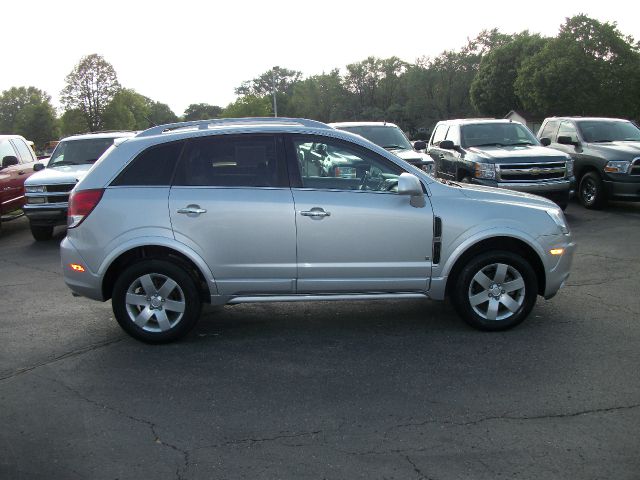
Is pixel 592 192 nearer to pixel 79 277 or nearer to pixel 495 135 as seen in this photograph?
pixel 495 135

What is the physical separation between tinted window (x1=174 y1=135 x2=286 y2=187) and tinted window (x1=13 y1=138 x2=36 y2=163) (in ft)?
32.9

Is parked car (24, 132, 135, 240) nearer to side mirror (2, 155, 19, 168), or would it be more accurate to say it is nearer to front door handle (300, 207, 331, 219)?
side mirror (2, 155, 19, 168)

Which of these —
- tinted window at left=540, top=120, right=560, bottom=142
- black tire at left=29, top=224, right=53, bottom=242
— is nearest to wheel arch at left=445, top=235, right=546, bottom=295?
black tire at left=29, top=224, right=53, bottom=242

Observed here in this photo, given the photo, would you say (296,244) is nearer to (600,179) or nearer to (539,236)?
(539,236)

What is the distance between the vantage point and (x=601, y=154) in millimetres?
12781

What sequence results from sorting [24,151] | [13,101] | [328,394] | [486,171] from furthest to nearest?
1. [13,101]
2. [24,151]
3. [486,171]
4. [328,394]

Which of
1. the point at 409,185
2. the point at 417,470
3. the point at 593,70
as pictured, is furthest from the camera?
the point at 593,70

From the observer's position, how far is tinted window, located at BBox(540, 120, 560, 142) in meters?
14.6

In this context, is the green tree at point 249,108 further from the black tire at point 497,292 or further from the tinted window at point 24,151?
the black tire at point 497,292

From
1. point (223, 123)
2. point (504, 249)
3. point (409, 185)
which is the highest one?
point (223, 123)

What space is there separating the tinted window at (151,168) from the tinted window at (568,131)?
10.7 m

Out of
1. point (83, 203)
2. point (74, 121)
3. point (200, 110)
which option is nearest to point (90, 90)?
point (74, 121)

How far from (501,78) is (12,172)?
64737 millimetres

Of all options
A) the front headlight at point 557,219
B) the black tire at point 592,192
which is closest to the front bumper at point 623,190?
the black tire at point 592,192
